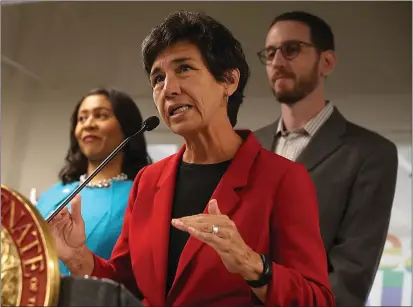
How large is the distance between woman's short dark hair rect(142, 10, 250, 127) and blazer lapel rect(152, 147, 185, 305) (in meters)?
0.14

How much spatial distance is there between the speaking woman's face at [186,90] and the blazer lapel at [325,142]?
0.26m

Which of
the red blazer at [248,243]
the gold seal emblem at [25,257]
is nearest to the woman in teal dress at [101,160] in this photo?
the red blazer at [248,243]

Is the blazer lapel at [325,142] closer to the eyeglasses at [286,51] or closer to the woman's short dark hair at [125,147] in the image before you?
the eyeglasses at [286,51]

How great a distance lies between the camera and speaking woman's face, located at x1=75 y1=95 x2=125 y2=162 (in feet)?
3.83

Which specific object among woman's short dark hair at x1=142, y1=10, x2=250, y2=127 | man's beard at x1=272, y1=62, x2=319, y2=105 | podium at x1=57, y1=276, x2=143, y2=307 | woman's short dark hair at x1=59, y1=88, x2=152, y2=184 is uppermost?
woman's short dark hair at x1=142, y1=10, x2=250, y2=127

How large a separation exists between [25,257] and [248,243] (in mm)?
326

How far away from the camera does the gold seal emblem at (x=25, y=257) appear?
0.76 m

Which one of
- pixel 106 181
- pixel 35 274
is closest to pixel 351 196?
pixel 106 181

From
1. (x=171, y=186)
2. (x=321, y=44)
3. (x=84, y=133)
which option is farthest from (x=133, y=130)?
(x=321, y=44)

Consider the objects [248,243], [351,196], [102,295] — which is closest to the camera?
[102,295]

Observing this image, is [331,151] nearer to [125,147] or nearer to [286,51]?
[286,51]

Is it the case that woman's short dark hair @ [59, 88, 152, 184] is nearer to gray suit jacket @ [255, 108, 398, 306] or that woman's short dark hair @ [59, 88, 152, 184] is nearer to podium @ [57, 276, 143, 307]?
gray suit jacket @ [255, 108, 398, 306]

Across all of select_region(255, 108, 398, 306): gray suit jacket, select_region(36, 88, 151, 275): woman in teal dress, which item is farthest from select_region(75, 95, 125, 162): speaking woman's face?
select_region(255, 108, 398, 306): gray suit jacket

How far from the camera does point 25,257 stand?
0.79 m
